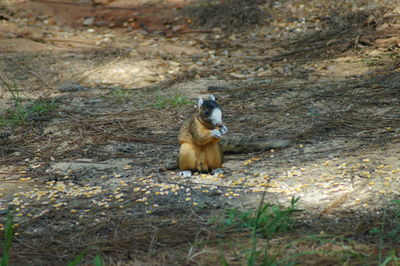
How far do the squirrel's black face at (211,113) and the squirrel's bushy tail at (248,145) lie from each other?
0.69 meters

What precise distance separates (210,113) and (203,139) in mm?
200

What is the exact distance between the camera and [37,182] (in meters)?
4.32

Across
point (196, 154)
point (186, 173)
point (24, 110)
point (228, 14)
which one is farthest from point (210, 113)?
point (228, 14)

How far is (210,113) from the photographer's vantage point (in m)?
3.96

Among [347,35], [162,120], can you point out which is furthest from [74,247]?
[347,35]

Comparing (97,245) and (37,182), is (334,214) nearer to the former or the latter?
(97,245)

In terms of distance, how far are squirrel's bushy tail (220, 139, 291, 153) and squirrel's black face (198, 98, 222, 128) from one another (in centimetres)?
69

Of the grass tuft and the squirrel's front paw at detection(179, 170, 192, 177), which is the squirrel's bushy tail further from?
the grass tuft

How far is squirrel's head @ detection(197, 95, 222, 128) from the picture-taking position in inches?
156

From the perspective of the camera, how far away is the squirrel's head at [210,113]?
395 cm

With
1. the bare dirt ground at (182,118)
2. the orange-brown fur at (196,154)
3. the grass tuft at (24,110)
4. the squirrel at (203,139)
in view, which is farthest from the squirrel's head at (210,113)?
the grass tuft at (24,110)

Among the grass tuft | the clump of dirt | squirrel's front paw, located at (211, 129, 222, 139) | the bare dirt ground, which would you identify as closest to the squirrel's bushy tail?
the bare dirt ground

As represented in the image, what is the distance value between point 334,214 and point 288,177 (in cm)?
76

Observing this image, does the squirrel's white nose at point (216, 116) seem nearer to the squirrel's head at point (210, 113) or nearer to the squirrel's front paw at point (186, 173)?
the squirrel's head at point (210, 113)
